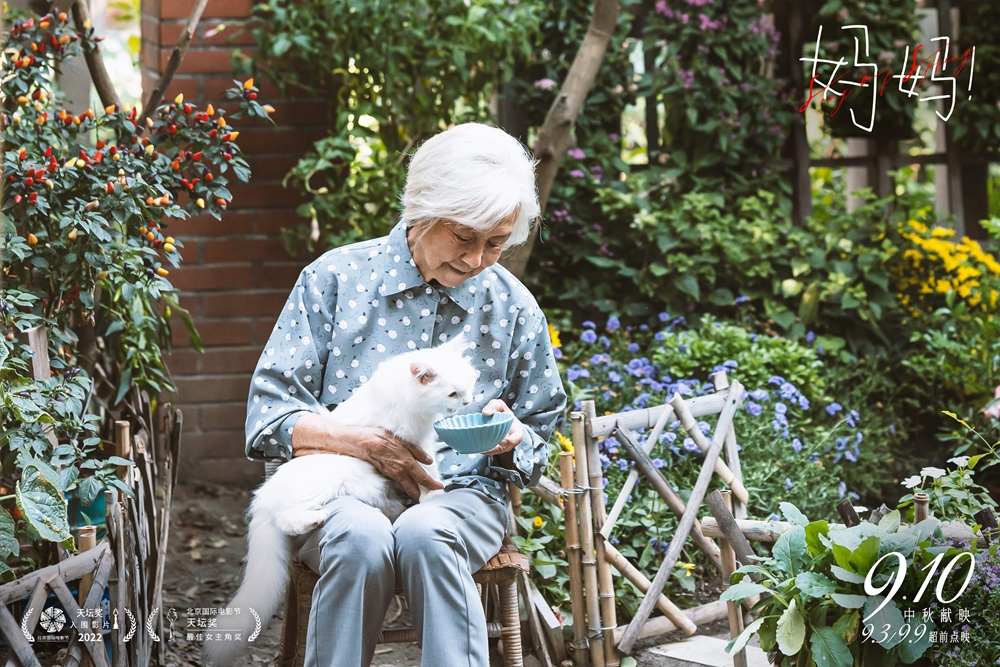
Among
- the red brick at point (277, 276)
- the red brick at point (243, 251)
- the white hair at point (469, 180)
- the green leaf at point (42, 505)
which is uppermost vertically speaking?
the white hair at point (469, 180)

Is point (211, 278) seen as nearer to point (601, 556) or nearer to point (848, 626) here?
point (601, 556)

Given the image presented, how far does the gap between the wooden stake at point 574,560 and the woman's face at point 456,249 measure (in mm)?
679

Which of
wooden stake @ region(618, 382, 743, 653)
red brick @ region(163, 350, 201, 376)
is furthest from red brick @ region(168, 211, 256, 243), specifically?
wooden stake @ region(618, 382, 743, 653)

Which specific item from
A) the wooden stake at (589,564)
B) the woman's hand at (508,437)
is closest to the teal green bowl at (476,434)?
the woman's hand at (508,437)

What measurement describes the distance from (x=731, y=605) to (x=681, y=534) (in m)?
0.49

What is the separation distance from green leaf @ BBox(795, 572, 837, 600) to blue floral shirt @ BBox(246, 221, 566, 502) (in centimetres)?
67

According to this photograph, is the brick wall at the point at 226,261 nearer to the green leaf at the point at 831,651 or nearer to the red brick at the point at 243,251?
the red brick at the point at 243,251

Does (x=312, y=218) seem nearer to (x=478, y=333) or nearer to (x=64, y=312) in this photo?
(x=64, y=312)

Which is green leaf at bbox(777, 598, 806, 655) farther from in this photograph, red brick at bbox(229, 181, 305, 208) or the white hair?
red brick at bbox(229, 181, 305, 208)

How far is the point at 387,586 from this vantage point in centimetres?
183

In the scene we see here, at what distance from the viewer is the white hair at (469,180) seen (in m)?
1.99

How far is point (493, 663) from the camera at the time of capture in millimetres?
2621

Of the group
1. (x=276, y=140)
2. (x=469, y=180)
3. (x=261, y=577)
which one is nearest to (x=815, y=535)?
(x=469, y=180)

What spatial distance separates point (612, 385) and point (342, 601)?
77.0 inches
